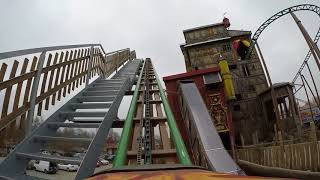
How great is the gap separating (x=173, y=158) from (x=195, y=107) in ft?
9.80

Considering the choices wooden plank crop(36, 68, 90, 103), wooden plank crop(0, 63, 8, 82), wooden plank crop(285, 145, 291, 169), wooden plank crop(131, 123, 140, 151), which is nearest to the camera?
wooden plank crop(0, 63, 8, 82)

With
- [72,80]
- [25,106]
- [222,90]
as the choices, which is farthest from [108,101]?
[222,90]

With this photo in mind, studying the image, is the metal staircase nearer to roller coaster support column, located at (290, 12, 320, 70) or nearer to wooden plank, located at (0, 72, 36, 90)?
wooden plank, located at (0, 72, 36, 90)

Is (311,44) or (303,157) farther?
(311,44)

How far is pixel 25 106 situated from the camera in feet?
17.3

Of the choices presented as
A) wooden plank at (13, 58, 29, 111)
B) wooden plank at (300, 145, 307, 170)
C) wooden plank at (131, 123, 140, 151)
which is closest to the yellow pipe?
wooden plank at (300, 145, 307, 170)

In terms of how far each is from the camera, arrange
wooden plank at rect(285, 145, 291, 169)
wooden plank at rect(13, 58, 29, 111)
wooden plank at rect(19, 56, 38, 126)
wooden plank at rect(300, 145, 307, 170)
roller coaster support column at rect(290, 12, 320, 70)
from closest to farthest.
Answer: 1. wooden plank at rect(13, 58, 29, 111)
2. wooden plank at rect(19, 56, 38, 126)
3. wooden plank at rect(300, 145, 307, 170)
4. wooden plank at rect(285, 145, 291, 169)
5. roller coaster support column at rect(290, 12, 320, 70)

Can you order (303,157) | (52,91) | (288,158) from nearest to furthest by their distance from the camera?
(52,91)
(303,157)
(288,158)

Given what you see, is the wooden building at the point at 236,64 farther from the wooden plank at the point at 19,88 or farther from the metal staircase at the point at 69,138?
the wooden plank at the point at 19,88

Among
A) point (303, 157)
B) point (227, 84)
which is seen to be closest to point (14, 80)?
point (303, 157)

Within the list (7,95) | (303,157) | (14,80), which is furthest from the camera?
(303,157)

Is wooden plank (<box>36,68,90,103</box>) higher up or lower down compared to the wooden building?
lower down

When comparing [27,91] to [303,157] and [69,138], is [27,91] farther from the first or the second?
[303,157]

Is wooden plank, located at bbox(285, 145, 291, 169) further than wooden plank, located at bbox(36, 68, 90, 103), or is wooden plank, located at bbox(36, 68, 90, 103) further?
wooden plank, located at bbox(285, 145, 291, 169)
